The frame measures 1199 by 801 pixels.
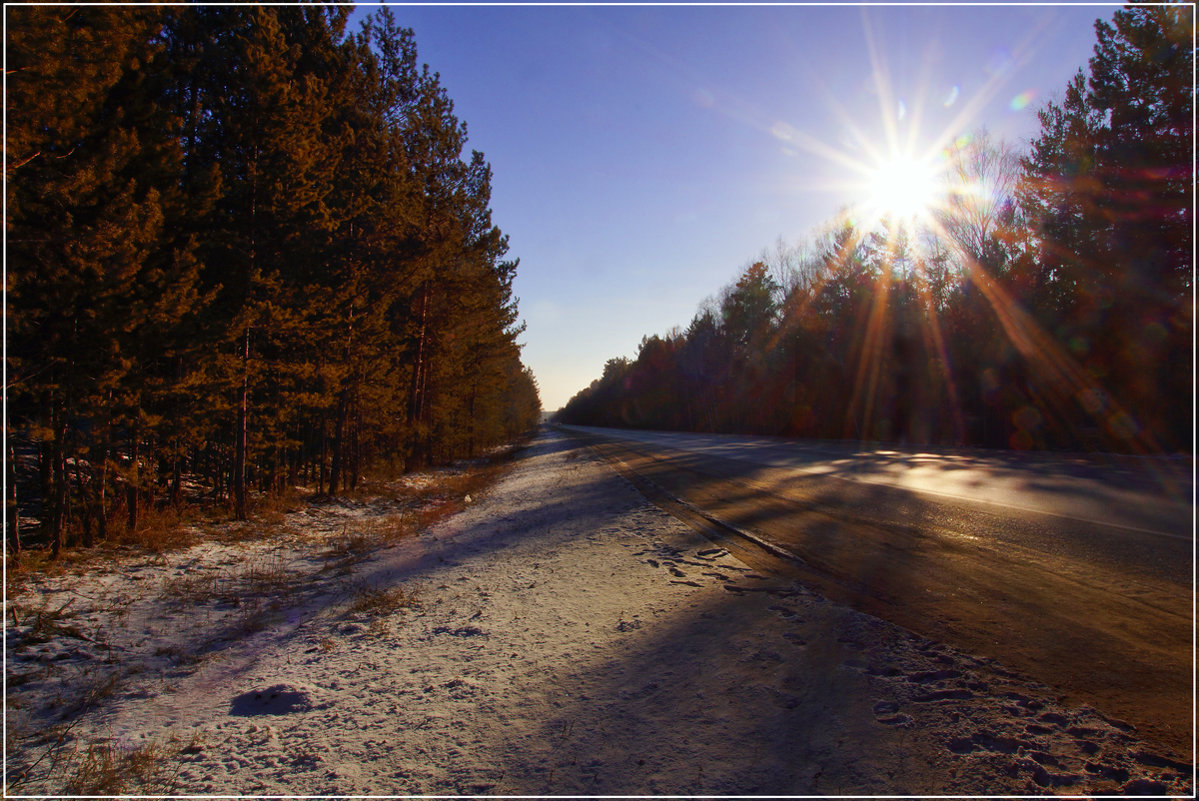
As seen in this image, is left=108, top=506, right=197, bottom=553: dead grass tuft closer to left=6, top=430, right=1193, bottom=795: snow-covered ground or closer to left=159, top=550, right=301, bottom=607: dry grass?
left=159, top=550, right=301, bottom=607: dry grass

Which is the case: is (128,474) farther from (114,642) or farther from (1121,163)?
(1121,163)

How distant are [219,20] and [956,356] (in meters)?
32.9

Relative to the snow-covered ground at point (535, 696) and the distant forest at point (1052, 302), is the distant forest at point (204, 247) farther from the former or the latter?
the distant forest at point (1052, 302)

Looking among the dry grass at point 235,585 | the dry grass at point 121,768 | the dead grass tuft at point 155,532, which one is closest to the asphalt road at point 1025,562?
the dry grass at point 121,768

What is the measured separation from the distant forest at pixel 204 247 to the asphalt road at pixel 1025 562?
30.7ft

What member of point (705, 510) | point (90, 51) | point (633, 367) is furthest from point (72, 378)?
point (633, 367)

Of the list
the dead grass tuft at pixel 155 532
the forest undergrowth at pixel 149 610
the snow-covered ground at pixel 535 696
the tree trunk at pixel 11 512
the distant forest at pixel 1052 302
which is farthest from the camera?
the distant forest at pixel 1052 302

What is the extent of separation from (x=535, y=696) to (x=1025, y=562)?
5.27 metres

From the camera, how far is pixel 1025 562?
5660mm

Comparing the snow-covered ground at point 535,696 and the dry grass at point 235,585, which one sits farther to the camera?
the dry grass at point 235,585

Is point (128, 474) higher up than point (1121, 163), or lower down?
lower down

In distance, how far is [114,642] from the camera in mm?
5246

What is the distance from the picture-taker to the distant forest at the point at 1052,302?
19.9 metres

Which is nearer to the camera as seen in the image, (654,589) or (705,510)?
(654,589)
